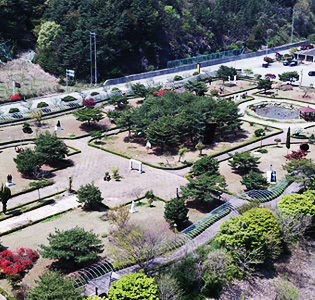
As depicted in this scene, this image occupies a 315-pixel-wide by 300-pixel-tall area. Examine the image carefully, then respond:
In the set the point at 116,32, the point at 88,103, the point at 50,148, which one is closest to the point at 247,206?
the point at 50,148

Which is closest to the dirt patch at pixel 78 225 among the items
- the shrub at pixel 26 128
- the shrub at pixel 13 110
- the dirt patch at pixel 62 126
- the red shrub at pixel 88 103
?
the dirt patch at pixel 62 126

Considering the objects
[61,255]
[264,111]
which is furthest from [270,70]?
[61,255]

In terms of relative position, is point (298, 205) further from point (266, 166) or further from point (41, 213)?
point (41, 213)

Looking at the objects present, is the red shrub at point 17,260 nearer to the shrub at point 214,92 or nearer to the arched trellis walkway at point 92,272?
the arched trellis walkway at point 92,272

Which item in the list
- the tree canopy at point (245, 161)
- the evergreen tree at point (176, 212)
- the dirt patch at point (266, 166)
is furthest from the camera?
the tree canopy at point (245, 161)

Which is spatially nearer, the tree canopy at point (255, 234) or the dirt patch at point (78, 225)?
the tree canopy at point (255, 234)

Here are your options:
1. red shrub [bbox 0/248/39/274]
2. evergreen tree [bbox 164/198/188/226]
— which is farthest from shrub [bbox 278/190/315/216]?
red shrub [bbox 0/248/39/274]
